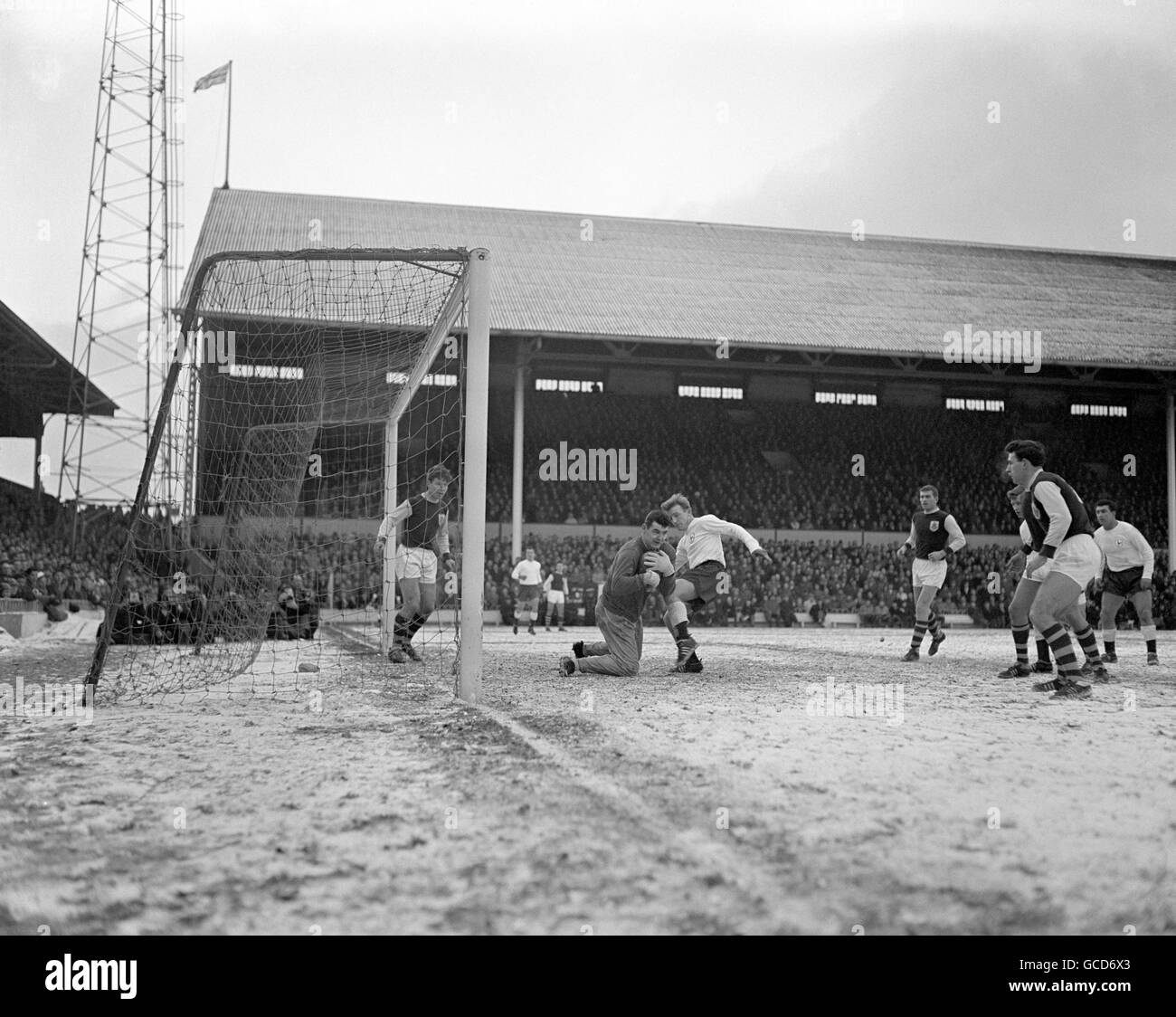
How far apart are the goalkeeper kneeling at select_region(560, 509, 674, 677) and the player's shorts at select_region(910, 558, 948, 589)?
3537 mm

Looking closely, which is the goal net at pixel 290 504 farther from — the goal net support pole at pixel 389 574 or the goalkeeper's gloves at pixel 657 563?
the goalkeeper's gloves at pixel 657 563

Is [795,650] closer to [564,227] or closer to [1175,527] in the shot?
[1175,527]

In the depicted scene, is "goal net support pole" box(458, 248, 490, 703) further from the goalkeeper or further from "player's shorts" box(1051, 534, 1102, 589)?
"player's shorts" box(1051, 534, 1102, 589)

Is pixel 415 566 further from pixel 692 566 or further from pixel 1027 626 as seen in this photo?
pixel 1027 626

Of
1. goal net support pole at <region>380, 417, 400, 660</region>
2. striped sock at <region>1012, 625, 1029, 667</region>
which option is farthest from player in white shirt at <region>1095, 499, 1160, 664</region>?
goal net support pole at <region>380, 417, 400, 660</region>

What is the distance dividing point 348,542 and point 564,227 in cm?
1277

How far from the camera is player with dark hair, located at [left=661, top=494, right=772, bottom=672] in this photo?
347 inches

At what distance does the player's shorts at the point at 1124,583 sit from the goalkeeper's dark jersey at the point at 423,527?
721 cm

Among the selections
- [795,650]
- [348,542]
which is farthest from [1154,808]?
[348,542]

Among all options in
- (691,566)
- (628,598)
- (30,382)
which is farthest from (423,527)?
(30,382)

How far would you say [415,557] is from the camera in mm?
9023

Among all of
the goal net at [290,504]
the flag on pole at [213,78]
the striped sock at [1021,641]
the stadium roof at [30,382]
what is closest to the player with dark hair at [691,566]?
the goal net at [290,504]

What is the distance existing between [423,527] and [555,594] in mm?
10856

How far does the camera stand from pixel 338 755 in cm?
474
